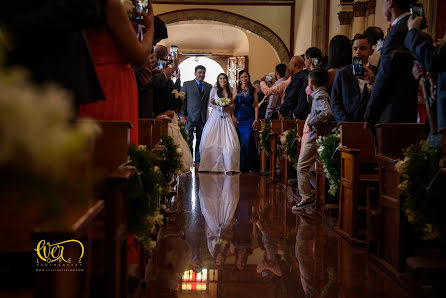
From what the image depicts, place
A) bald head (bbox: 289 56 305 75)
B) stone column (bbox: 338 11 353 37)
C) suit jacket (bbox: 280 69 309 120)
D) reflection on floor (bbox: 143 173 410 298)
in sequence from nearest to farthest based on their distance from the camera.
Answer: reflection on floor (bbox: 143 173 410 298), suit jacket (bbox: 280 69 309 120), bald head (bbox: 289 56 305 75), stone column (bbox: 338 11 353 37)

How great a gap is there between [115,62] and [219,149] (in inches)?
297

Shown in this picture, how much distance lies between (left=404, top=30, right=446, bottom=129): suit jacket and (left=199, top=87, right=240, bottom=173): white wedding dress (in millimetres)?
7132

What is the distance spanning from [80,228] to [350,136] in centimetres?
378

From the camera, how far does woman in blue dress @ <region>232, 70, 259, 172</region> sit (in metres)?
11.1

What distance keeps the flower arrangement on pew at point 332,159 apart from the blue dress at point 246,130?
606cm

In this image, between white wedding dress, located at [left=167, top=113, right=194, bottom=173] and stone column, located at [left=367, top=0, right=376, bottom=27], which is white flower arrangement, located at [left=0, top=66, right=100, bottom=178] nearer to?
white wedding dress, located at [left=167, top=113, right=194, bottom=173]

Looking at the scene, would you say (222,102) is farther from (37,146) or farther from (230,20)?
(37,146)

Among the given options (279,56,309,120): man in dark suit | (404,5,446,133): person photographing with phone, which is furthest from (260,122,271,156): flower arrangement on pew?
(404,5,446,133): person photographing with phone

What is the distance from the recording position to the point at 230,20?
15.4 metres

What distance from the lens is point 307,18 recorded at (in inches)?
544

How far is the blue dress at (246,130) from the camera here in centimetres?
1117

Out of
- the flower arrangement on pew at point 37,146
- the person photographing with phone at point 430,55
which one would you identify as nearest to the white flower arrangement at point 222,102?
the person photographing with phone at point 430,55

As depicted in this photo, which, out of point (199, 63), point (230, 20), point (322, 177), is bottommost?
point (322, 177)
